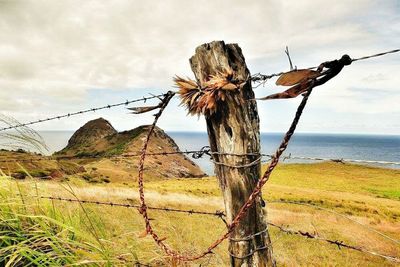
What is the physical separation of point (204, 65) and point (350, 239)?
13.7m

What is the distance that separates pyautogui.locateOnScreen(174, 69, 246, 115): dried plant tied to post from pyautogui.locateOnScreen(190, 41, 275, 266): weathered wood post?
0.16ft

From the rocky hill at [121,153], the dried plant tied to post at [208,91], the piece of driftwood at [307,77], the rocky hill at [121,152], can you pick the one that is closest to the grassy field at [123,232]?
the dried plant tied to post at [208,91]

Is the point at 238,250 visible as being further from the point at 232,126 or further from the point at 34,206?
the point at 34,206

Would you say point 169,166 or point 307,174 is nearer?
point 169,166

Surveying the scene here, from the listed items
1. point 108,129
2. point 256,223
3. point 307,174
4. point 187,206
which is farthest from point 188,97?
point 307,174

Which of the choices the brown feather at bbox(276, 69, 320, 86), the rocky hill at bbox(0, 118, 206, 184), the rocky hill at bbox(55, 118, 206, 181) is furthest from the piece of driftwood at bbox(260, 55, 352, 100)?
the rocky hill at bbox(55, 118, 206, 181)

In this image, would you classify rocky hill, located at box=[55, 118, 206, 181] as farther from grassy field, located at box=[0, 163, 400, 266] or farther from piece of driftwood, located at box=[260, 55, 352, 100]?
piece of driftwood, located at box=[260, 55, 352, 100]

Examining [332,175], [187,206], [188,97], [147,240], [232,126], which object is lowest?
[332,175]

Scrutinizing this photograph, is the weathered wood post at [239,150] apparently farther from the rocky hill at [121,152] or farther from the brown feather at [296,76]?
the rocky hill at [121,152]

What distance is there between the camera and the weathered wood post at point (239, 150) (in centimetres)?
254

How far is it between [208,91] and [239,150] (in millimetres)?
467

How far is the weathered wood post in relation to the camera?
8.32 feet

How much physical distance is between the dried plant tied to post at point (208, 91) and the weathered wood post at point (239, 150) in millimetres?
50

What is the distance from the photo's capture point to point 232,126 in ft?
8.39
